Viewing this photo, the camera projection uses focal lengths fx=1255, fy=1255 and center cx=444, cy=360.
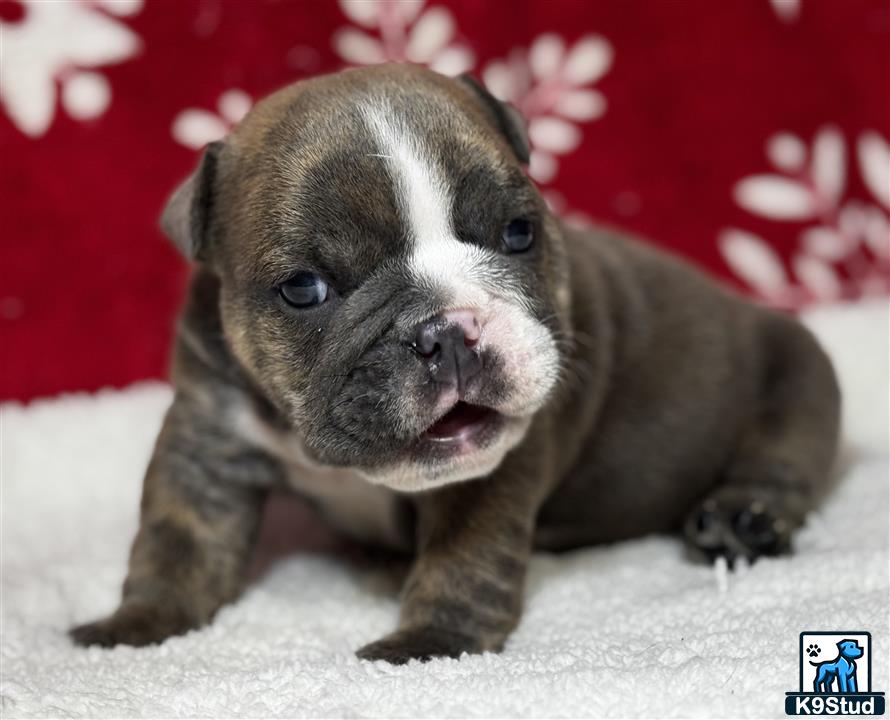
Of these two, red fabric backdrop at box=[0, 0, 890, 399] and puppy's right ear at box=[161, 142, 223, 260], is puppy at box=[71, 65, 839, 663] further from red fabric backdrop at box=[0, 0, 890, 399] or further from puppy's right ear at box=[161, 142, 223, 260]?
red fabric backdrop at box=[0, 0, 890, 399]

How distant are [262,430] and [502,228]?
0.79 m

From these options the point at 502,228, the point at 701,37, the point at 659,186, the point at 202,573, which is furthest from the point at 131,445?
the point at 701,37

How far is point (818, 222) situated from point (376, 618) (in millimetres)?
3096

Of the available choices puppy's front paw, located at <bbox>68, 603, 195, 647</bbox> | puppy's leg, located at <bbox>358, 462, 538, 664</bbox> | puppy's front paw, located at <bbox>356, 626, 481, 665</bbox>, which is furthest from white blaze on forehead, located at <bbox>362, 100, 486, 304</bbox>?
puppy's front paw, located at <bbox>68, 603, 195, 647</bbox>

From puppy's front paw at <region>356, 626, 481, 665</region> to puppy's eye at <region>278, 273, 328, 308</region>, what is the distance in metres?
0.73

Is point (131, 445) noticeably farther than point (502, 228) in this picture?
Yes

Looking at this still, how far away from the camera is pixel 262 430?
301 centimetres

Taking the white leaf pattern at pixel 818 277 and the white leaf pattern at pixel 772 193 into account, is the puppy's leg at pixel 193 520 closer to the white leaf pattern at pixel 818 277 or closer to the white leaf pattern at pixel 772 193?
the white leaf pattern at pixel 772 193

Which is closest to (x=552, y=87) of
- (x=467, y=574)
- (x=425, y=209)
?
(x=425, y=209)

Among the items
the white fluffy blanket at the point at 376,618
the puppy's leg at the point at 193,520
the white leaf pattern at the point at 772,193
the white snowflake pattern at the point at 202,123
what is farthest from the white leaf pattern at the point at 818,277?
the puppy's leg at the point at 193,520

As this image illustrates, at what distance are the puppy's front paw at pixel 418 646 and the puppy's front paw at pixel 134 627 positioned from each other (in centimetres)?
51

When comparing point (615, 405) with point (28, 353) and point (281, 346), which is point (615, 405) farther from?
point (28, 353)

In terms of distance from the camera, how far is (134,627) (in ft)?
9.37

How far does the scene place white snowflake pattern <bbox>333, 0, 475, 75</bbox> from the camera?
184 inches
